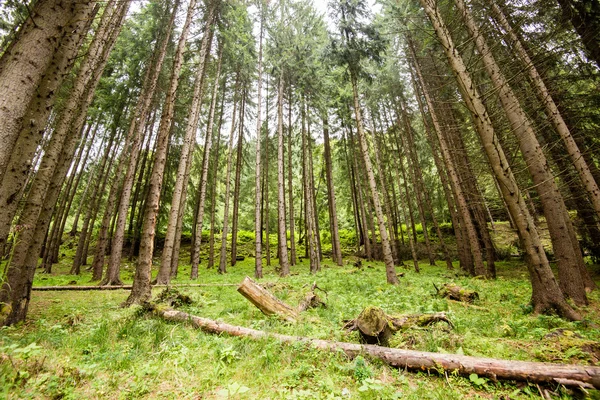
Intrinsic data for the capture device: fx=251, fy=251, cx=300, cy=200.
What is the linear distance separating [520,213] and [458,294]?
125 inches

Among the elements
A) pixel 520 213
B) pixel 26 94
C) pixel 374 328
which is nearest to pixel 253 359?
pixel 374 328

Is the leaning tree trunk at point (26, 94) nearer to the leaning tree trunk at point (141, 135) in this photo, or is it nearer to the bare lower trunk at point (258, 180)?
the leaning tree trunk at point (141, 135)

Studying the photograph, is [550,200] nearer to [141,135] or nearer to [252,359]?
[252,359]

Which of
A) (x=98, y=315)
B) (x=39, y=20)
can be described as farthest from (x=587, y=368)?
Result: (x=98, y=315)

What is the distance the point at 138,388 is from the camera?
110 inches

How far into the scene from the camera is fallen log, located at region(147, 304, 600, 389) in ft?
9.18

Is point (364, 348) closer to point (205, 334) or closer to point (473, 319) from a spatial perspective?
point (205, 334)

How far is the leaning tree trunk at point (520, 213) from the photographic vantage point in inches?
210

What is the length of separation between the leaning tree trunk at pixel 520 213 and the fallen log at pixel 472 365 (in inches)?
125

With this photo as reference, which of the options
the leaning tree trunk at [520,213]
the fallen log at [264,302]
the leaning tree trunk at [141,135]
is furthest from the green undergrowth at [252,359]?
the leaning tree trunk at [141,135]

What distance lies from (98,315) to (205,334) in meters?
3.33

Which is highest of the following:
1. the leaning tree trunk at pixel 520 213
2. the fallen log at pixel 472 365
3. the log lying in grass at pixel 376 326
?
the leaning tree trunk at pixel 520 213

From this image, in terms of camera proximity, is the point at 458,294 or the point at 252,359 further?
the point at 458,294

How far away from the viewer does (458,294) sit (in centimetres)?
741
